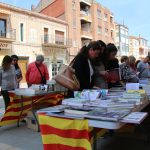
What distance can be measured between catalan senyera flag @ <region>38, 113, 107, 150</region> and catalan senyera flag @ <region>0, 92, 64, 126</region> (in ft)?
10.6

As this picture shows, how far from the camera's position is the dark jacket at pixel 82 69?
4000 mm

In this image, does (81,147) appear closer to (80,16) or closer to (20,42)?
(20,42)

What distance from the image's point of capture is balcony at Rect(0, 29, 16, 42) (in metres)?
26.4

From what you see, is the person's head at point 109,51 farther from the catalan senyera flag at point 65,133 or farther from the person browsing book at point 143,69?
the person browsing book at point 143,69

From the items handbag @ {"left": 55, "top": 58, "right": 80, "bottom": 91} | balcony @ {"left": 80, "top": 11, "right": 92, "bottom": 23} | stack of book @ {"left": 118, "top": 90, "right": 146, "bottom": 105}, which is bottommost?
stack of book @ {"left": 118, "top": 90, "right": 146, "bottom": 105}

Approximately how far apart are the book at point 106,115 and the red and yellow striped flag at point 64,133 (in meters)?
0.09

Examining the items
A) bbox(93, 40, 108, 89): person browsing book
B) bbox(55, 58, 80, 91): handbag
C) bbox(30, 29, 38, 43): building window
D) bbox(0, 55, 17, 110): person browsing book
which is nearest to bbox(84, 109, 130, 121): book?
bbox(55, 58, 80, 91): handbag

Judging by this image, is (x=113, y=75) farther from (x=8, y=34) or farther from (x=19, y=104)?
(x=8, y=34)

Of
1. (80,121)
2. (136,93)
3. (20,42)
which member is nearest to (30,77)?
(136,93)

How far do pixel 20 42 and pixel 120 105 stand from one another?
26129mm

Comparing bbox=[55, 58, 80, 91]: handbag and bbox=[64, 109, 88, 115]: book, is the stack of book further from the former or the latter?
bbox=[55, 58, 80, 91]: handbag

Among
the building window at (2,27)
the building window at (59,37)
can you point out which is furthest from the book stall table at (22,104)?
the building window at (59,37)

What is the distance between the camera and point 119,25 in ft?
192

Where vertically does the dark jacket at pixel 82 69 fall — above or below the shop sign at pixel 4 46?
below
